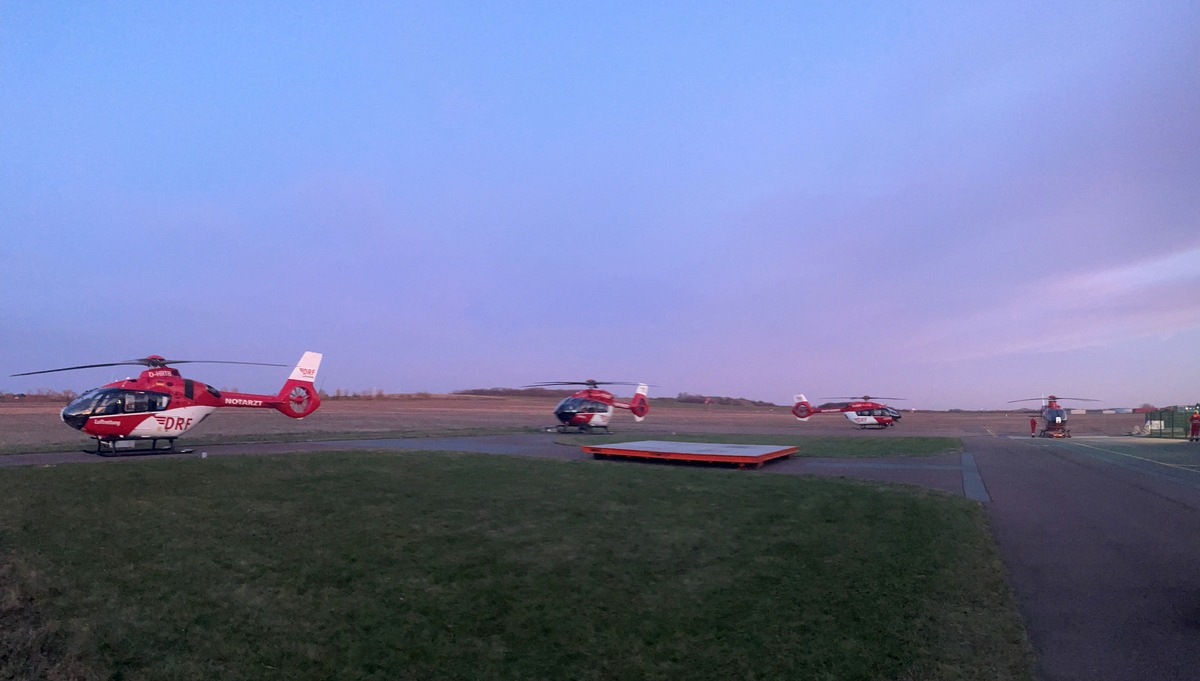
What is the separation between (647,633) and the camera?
8219 millimetres

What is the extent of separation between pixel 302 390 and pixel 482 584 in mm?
24371

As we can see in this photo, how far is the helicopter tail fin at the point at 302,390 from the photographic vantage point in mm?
30219

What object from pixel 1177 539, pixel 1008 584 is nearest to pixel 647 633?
pixel 1008 584

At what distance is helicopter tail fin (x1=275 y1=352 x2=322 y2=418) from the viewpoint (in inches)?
1190

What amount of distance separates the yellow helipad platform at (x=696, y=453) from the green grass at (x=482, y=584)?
6533mm

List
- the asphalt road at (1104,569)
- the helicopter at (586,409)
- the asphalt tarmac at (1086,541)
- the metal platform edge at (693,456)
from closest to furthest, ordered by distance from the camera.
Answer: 1. the asphalt road at (1104,569)
2. the asphalt tarmac at (1086,541)
3. the metal platform edge at (693,456)
4. the helicopter at (586,409)

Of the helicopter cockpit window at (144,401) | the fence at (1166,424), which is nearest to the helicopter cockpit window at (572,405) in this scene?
the helicopter cockpit window at (144,401)

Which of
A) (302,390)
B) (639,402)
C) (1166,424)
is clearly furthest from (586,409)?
(1166,424)

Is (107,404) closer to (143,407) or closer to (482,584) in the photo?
(143,407)

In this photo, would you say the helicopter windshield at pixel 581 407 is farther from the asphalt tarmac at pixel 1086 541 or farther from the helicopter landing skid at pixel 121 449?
the helicopter landing skid at pixel 121 449

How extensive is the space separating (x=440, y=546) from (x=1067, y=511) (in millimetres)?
13882

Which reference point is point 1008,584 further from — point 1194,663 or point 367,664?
point 367,664

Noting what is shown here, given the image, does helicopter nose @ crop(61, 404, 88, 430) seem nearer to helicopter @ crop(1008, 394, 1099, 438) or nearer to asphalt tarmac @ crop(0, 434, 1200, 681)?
asphalt tarmac @ crop(0, 434, 1200, 681)

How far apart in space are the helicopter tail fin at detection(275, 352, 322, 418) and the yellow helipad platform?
13.6 m
